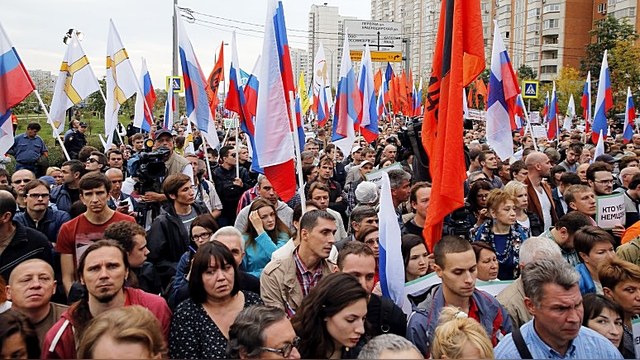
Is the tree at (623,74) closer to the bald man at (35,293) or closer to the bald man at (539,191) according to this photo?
the bald man at (539,191)

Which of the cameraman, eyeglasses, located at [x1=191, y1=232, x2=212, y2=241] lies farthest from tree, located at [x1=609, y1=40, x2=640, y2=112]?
eyeglasses, located at [x1=191, y1=232, x2=212, y2=241]

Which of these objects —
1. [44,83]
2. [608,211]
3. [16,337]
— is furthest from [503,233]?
[44,83]

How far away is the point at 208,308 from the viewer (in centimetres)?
383

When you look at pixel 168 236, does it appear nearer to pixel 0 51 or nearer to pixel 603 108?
pixel 0 51

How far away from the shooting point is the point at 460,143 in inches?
179

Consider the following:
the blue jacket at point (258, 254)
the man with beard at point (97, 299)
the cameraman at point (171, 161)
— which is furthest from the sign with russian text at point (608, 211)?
the cameraman at point (171, 161)

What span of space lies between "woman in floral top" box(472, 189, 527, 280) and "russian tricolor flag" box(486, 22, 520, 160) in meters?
1.52

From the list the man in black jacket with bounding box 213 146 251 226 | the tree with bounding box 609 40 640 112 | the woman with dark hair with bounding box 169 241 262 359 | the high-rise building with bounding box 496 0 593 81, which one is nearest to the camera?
the woman with dark hair with bounding box 169 241 262 359

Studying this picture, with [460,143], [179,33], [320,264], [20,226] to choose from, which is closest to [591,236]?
[460,143]

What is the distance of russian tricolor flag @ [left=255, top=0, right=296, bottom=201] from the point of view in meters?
5.79

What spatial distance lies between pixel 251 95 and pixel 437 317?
23.6 ft

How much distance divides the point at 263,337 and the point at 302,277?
150cm

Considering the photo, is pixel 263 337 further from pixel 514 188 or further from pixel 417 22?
pixel 417 22

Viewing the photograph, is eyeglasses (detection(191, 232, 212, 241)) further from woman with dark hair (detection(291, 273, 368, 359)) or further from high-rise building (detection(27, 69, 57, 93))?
high-rise building (detection(27, 69, 57, 93))
